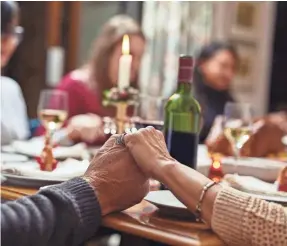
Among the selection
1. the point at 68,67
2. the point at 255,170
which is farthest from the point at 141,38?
the point at 255,170

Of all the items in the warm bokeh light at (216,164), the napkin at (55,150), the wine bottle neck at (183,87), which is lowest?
the napkin at (55,150)

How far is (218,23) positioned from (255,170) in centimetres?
311

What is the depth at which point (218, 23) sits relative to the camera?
455 centimetres

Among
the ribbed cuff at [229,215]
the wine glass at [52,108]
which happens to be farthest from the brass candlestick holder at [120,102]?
the ribbed cuff at [229,215]

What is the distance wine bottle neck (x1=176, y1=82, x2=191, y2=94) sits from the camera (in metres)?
1.44

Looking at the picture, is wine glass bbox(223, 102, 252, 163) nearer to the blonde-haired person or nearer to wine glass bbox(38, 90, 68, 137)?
wine glass bbox(38, 90, 68, 137)

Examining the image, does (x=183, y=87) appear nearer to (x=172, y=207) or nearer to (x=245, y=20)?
(x=172, y=207)

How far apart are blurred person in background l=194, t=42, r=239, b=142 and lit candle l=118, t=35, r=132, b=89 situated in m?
2.02

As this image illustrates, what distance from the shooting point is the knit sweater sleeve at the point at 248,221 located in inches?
39.3

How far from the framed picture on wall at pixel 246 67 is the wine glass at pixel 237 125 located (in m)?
2.90

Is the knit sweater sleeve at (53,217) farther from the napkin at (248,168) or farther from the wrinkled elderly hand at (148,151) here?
the napkin at (248,168)

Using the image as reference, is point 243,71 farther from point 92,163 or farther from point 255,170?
point 92,163

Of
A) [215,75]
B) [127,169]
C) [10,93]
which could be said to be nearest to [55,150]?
[127,169]

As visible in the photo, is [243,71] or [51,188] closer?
[51,188]
